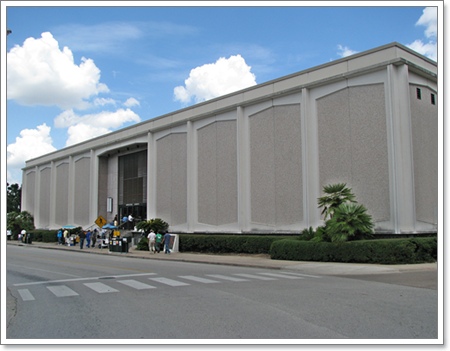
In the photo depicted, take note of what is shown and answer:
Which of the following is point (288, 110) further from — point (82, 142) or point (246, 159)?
point (82, 142)

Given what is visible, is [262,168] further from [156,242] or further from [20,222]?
[20,222]

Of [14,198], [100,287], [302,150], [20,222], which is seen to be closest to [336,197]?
[302,150]

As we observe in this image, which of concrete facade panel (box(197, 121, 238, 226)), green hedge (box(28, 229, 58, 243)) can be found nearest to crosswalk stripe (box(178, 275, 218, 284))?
concrete facade panel (box(197, 121, 238, 226))

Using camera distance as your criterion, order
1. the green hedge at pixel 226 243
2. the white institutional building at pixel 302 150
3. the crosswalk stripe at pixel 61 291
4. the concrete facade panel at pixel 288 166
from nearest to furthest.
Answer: the crosswalk stripe at pixel 61 291 < the white institutional building at pixel 302 150 < the concrete facade panel at pixel 288 166 < the green hedge at pixel 226 243

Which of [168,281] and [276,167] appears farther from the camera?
[276,167]

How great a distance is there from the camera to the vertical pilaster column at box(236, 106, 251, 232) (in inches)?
1257

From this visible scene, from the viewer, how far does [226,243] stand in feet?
102

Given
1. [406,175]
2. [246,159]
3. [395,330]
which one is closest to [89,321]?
[395,330]

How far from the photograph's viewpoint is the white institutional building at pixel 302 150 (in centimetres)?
2428

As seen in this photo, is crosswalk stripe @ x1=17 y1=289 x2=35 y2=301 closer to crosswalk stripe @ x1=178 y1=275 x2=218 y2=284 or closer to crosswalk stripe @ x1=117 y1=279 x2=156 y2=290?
crosswalk stripe @ x1=117 y1=279 x2=156 y2=290

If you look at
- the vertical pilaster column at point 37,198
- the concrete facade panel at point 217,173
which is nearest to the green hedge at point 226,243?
the concrete facade panel at point 217,173

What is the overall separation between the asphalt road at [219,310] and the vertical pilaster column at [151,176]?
85.7 ft

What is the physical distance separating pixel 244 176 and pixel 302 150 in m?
5.33

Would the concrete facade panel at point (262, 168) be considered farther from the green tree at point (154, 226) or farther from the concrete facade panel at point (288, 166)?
the green tree at point (154, 226)
